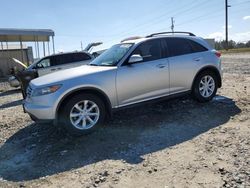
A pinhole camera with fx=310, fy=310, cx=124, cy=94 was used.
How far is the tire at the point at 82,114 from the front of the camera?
577 cm

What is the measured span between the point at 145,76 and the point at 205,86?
75.3 inches

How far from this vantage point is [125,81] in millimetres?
6254

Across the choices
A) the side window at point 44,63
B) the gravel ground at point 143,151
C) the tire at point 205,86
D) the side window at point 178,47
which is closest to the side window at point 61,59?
the side window at point 44,63

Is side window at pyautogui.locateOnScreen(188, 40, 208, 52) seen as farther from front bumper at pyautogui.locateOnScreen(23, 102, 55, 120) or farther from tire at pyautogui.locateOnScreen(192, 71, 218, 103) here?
front bumper at pyautogui.locateOnScreen(23, 102, 55, 120)

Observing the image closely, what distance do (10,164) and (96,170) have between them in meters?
1.56

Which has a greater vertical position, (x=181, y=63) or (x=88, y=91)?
(x=181, y=63)

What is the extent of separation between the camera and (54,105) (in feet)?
18.6

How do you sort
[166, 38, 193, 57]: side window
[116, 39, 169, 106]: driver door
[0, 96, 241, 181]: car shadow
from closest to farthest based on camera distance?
[0, 96, 241, 181]: car shadow
[116, 39, 169, 106]: driver door
[166, 38, 193, 57]: side window

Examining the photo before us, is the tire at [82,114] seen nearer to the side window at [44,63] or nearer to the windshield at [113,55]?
the windshield at [113,55]

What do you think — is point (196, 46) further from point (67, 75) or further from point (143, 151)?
point (143, 151)

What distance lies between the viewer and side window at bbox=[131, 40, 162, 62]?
262 inches

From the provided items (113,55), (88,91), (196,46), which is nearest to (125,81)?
(88,91)

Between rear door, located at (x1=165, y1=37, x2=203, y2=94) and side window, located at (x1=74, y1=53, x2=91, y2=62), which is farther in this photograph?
side window, located at (x1=74, y1=53, x2=91, y2=62)

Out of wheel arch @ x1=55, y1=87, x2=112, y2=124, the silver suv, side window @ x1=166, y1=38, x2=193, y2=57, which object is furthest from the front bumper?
side window @ x1=166, y1=38, x2=193, y2=57
